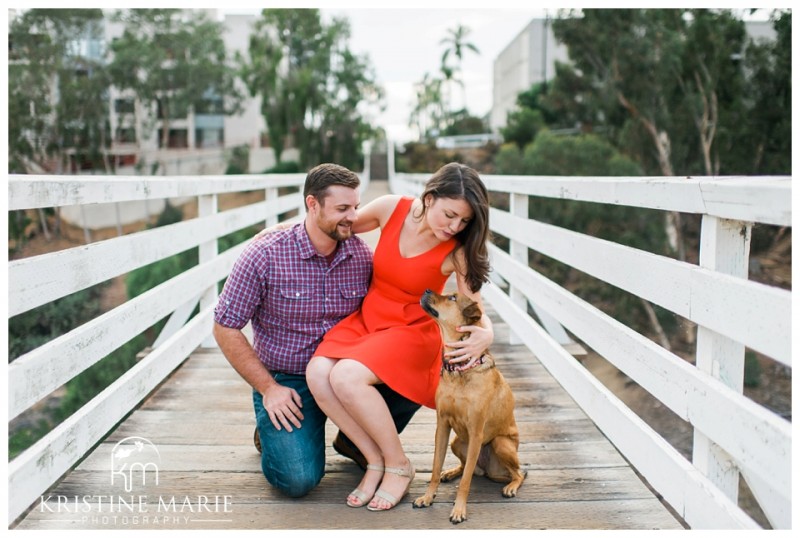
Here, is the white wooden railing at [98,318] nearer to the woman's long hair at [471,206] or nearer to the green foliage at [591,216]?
the woman's long hair at [471,206]

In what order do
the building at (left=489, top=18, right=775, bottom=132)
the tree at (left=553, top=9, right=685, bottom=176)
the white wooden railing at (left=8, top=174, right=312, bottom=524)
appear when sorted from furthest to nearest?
1. the building at (left=489, top=18, right=775, bottom=132)
2. the tree at (left=553, top=9, right=685, bottom=176)
3. the white wooden railing at (left=8, top=174, right=312, bottom=524)

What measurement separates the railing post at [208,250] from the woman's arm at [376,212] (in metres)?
1.88

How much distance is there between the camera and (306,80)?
123 ft

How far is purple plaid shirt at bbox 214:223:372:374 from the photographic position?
303 cm

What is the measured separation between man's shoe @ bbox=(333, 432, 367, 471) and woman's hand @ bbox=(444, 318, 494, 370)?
63 cm

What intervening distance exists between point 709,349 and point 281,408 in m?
1.53

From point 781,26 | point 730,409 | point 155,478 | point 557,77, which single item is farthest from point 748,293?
point 557,77

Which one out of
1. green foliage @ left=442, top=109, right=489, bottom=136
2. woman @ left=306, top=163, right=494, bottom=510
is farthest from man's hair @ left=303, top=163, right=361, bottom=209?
green foliage @ left=442, top=109, right=489, bottom=136

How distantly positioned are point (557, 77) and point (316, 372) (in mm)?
27974

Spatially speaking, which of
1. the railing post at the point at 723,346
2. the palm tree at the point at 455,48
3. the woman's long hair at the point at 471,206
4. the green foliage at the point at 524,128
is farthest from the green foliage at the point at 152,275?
the palm tree at the point at 455,48

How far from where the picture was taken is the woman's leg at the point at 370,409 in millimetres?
2883

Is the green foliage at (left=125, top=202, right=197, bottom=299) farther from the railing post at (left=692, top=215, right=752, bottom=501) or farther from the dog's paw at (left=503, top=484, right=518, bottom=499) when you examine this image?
the railing post at (left=692, top=215, right=752, bottom=501)

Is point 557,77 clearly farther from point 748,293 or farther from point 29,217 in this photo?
point 748,293

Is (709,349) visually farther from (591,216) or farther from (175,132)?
(175,132)
